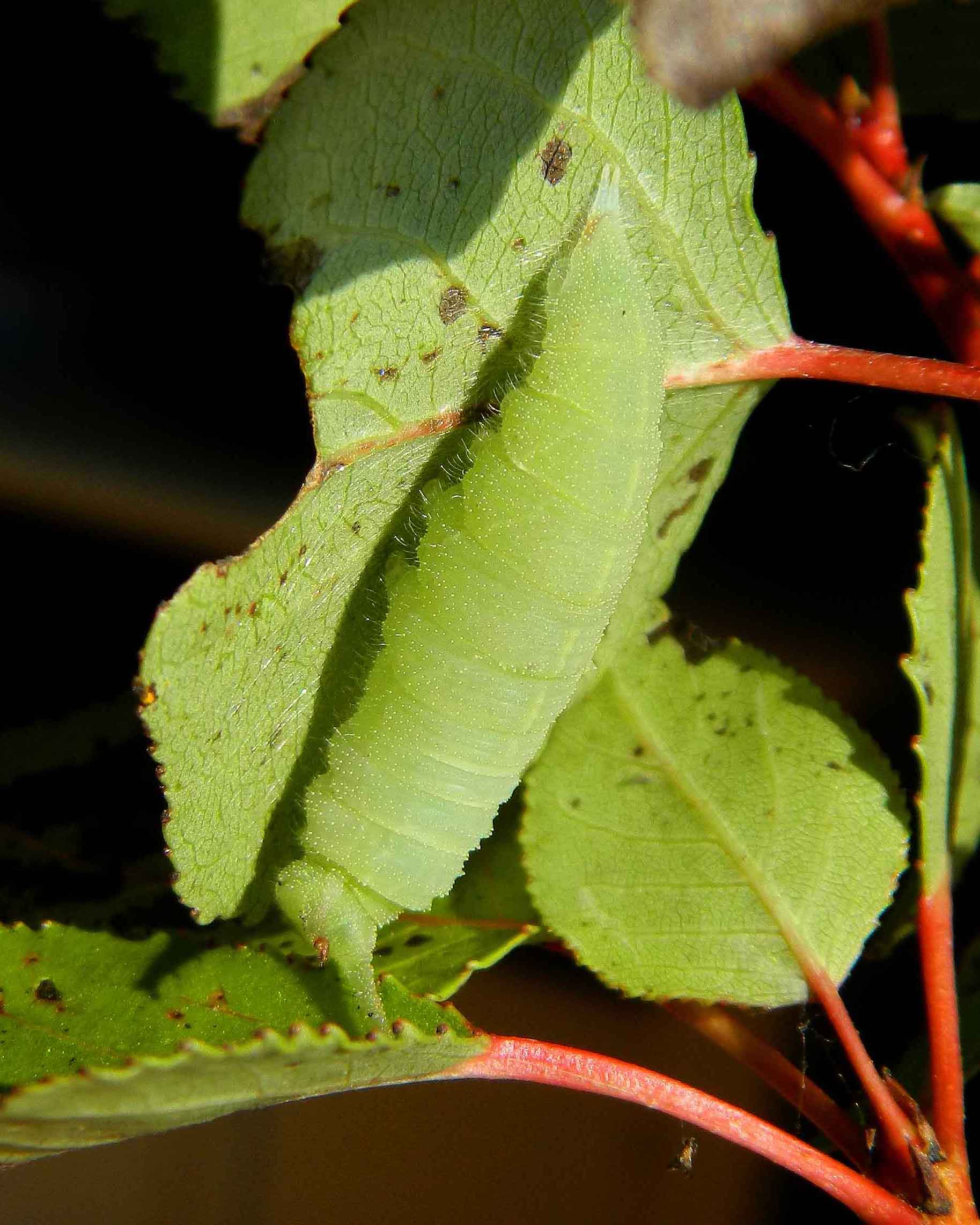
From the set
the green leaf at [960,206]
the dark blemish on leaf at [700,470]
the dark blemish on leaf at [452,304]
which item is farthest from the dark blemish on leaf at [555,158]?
the green leaf at [960,206]

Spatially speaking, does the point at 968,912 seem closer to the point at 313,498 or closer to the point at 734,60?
the point at 313,498

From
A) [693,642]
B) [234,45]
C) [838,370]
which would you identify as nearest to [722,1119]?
[693,642]

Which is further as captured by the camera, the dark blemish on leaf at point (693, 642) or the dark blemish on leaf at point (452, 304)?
the dark blemish on leaf at point (693, 642)

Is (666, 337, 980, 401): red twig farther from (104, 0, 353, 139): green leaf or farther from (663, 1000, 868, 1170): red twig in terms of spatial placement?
(663, 1000, 868, 1170): red twig

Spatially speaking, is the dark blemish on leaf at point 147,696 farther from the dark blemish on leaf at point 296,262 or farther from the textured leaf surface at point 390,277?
the dark blemish on leaf at point 296,262

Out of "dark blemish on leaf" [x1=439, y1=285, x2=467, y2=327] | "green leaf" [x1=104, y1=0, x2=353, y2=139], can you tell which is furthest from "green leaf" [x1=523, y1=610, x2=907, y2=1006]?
"green leaf" [x1=104, y1=0, x2=353, y2=139]

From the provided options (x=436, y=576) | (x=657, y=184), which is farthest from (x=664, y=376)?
(x=436, y=576)
